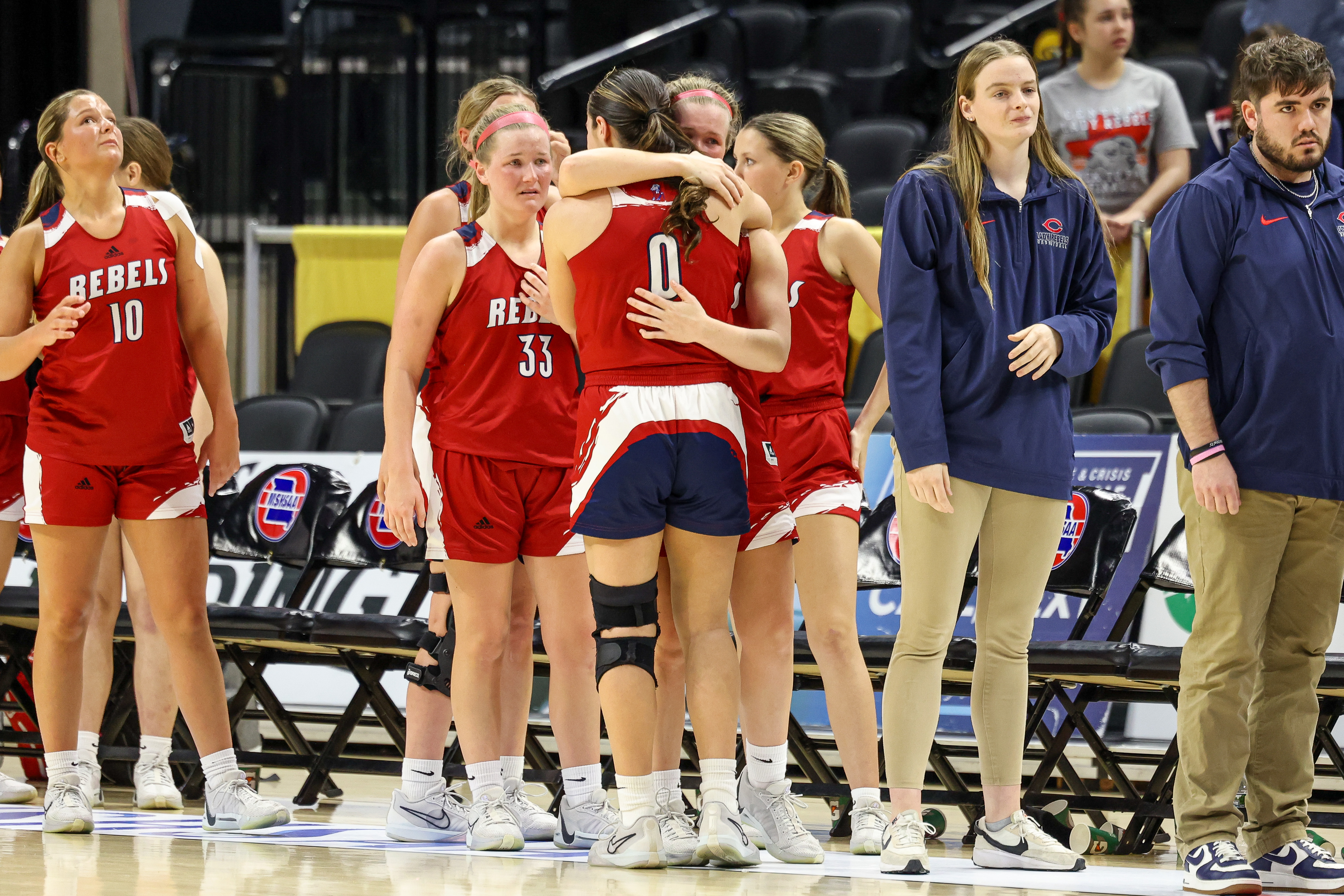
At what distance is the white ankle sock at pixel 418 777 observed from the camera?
13.6ft

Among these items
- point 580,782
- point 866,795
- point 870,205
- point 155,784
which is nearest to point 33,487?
point 155,784

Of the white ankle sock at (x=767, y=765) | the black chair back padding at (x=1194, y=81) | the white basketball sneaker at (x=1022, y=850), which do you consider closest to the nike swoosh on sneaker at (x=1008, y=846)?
the white basketball sneaker at (x=1022, y=850)

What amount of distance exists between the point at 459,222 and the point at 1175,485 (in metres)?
2.48

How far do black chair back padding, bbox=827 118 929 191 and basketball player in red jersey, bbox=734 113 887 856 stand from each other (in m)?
4.01

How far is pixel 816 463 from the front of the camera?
398cm

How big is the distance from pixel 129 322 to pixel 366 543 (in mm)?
1333

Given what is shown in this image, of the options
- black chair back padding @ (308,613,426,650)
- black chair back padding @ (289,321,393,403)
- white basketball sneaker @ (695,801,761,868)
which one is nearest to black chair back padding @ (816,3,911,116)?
black chair back padding @ (289,321,393,403)

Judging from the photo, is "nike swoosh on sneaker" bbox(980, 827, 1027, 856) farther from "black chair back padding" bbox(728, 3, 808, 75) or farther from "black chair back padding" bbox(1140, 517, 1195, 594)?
"black chair back padding" bbox(728, 3, 808, 75)

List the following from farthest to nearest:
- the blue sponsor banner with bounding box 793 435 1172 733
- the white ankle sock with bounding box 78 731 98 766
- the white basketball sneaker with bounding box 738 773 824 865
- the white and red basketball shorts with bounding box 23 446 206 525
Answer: the blue sponsor banner with bounding box 793 435 1172 733 < the white ankle sock with bounding box 78 731 98 766 < the white and red basketball shorts with bounding box 23 446 206 525 < the white basketball sneaker with bounding box 738 773 824 865

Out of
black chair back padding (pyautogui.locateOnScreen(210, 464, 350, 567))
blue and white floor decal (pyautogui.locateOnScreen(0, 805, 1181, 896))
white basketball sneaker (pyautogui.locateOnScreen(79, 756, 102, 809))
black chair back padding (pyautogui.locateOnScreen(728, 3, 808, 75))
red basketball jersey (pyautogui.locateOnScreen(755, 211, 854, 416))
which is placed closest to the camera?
blue and white floor decal (pyautogui.locateOnScreen(0, 805, 1181, 896))

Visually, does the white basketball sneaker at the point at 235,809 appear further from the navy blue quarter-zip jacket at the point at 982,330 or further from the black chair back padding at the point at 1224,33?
the black chair back padding at the point at 1224,33

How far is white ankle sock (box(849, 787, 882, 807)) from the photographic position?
3834 mm

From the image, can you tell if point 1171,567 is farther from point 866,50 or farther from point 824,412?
point 866,50

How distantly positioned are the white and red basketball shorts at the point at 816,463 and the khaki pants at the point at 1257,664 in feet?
2.76
